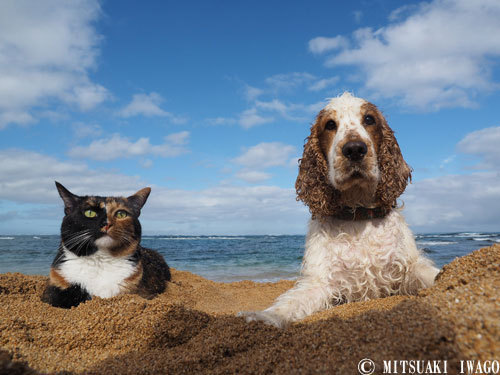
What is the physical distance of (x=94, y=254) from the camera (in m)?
3.94

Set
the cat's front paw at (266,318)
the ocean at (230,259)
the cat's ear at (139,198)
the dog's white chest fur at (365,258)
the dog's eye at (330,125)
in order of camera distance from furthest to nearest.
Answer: the ocean at (230,259) → the cat's ear at (139,198) → the dog's eye at (330,125) → the dog's white chest fur at (365,258) → the cat's front paw at (266,318)

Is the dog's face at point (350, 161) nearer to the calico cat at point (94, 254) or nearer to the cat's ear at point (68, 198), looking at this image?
the calico cat at point (94, 254)

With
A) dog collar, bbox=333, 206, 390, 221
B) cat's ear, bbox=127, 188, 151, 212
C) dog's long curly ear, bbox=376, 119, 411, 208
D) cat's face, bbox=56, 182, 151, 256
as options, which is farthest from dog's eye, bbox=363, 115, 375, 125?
cat's face, bbox=56, 182, 151, 256

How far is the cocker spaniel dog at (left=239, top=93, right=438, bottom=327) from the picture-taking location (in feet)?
11.7

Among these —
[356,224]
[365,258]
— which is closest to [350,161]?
[356,224]

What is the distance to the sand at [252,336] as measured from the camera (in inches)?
70.1

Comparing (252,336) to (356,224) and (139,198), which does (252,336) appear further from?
(139,198)

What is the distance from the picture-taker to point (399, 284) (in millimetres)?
3883

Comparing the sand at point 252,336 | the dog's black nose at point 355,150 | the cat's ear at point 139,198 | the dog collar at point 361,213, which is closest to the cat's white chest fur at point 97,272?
the sand at point 252,336

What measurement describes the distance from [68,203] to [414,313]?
12.4ft

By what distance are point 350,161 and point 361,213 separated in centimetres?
74

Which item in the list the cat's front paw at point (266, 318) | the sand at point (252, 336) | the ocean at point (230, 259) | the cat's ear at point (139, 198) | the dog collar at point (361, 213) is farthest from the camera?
the ocean at point (230, 259)

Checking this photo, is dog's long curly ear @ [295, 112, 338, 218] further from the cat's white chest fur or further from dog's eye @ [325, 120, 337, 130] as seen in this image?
the cat's white chest fur

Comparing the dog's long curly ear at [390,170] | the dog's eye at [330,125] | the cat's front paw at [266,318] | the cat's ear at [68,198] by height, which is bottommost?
the cat's front paw at [266,318]
